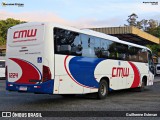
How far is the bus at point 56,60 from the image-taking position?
11883 millimetres

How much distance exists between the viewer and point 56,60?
1203 cm

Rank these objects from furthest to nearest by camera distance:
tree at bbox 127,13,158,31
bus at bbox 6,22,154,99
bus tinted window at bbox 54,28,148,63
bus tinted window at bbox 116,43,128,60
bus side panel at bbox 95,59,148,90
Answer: tree at bbox 127,13,158,31, bus tinted window at bbox 116,43,128,60, bus side panel at bbox 95,59,148,90, bus tinted window at bbox 54,28,148,63, bus at bbox 6,22,154,99

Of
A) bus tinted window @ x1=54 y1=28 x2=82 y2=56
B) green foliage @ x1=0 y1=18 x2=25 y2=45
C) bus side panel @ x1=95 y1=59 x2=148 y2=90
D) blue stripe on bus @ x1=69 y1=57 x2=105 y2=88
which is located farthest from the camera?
green foliage @ x1=0 y1=18 x2=25 y2=45

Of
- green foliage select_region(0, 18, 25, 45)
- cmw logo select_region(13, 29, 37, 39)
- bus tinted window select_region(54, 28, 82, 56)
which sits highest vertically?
green foliage select_region(0, 18, 25, 45)

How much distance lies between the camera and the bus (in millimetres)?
11883

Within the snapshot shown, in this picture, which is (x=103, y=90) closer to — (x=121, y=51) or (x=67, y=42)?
(x=121, y=51)

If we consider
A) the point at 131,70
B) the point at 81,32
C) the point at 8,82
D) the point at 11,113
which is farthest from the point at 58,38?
the point at 131,70

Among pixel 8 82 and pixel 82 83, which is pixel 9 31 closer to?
pixel 8 82

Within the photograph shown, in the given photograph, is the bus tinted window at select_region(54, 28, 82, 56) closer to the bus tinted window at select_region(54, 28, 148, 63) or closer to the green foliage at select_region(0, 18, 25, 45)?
the bus tinted window at select_region(54, 28, 148, 63)

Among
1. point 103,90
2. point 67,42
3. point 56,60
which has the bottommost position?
point 103,90

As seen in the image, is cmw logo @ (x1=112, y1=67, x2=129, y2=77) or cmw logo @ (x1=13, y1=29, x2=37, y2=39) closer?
cmw logo @ (x1=13, y1=29, x2=37, y2=39)

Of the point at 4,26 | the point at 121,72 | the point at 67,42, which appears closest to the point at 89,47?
the point at 67,42

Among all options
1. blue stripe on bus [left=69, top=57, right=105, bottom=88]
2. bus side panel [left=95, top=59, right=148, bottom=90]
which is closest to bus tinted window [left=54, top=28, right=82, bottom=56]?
blue stripe on bus [left=69, top=57, right=105, bottom=88]

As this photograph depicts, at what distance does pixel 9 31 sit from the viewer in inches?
515
